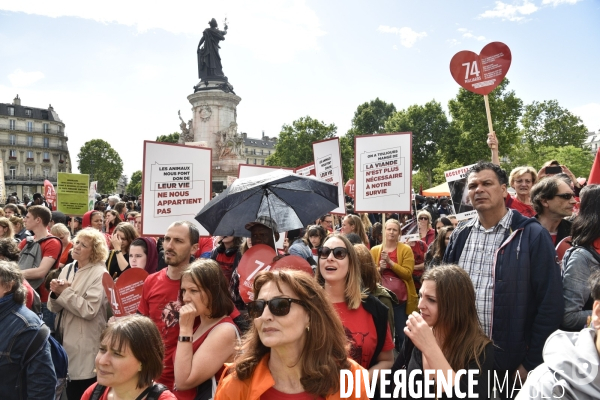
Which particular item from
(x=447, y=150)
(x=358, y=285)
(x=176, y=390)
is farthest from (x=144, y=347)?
(x=447, y=150)

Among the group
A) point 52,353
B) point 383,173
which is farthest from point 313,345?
point 383,173

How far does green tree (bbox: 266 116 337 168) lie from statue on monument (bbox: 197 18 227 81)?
2672cm

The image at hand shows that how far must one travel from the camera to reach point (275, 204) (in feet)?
15.0

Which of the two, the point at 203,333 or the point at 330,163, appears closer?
the point at 203,333

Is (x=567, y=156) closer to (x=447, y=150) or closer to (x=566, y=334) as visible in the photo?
(x=447, y=150)

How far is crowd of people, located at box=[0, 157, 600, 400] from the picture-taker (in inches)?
74.3

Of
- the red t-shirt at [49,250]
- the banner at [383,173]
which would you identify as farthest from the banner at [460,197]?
the red t-shirt at [49,250]

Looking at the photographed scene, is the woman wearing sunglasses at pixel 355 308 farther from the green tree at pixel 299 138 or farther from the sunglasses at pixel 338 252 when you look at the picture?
the green tree at pixel 299 138

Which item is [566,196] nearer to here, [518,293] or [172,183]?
[518,293]

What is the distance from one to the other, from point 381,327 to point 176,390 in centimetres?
126

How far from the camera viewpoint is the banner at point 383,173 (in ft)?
20.4

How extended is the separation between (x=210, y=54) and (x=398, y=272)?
3124 cm

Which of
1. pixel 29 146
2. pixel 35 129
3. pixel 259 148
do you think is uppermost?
pixel 259 148

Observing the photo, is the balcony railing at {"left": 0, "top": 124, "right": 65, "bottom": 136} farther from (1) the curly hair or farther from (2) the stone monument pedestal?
(1) the curly hair
